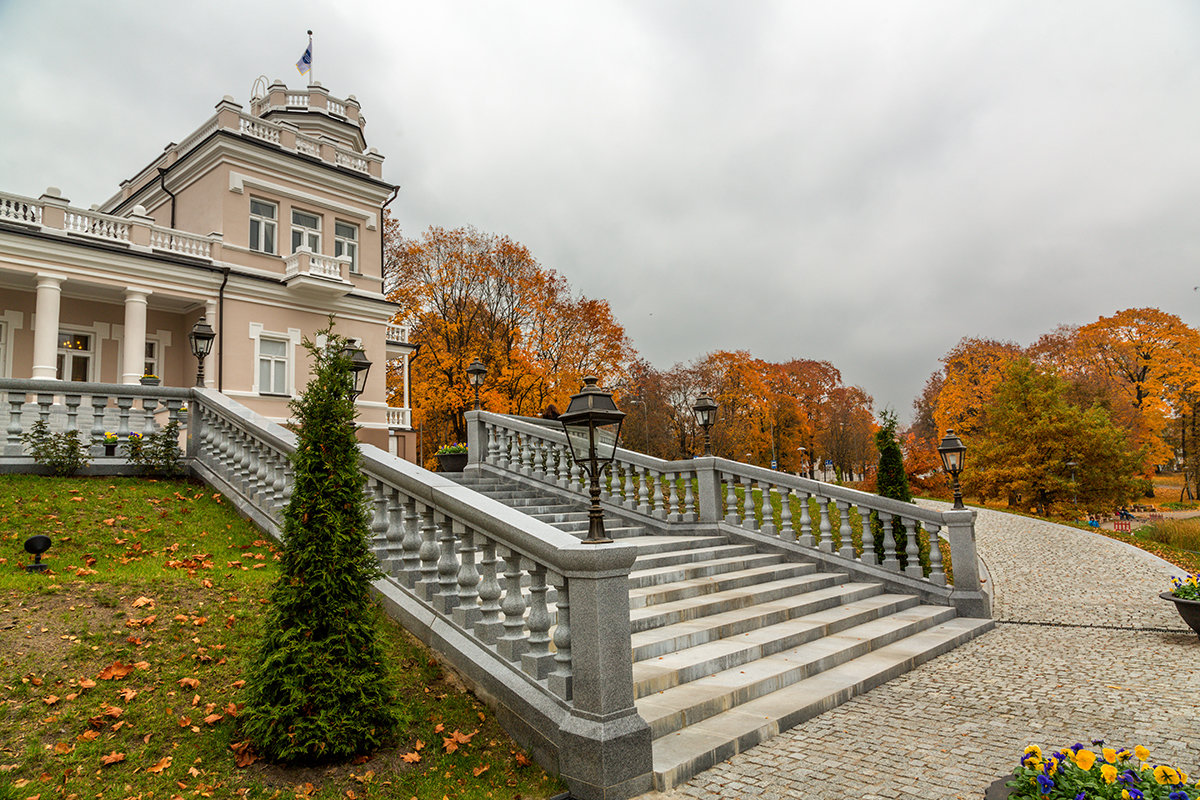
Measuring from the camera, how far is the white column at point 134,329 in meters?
18.5

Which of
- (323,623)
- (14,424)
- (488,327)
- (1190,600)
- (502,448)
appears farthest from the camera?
(488,327)

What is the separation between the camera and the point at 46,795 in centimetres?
337

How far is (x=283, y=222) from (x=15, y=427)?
14570mm

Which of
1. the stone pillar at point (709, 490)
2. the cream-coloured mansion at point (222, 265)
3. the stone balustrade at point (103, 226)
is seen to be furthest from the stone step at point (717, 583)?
the stone balustrade at point (103, 226)

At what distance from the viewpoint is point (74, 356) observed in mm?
19266

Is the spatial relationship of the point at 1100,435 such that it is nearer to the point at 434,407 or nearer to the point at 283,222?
the point at 434,407

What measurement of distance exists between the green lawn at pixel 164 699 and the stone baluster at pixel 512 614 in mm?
455

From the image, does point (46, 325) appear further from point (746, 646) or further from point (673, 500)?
point (746, 646)

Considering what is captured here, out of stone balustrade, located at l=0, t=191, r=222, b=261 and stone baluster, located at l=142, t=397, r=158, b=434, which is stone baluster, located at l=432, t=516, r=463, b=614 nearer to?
stone baluster, located at l=142, t=397, r=158, b=434

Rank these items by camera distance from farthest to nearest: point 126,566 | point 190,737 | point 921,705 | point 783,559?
point 783,559 < point 126,566 < point 921,705 < point 190,737

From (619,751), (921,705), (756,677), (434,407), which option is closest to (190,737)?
(619,751)

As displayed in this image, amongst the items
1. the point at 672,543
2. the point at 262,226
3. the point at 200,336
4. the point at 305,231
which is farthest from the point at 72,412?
the point at 305,231

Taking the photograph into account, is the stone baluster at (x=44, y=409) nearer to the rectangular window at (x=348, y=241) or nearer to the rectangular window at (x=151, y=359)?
the rectangular window at (x=151, y=359)

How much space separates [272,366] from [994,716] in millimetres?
21337
